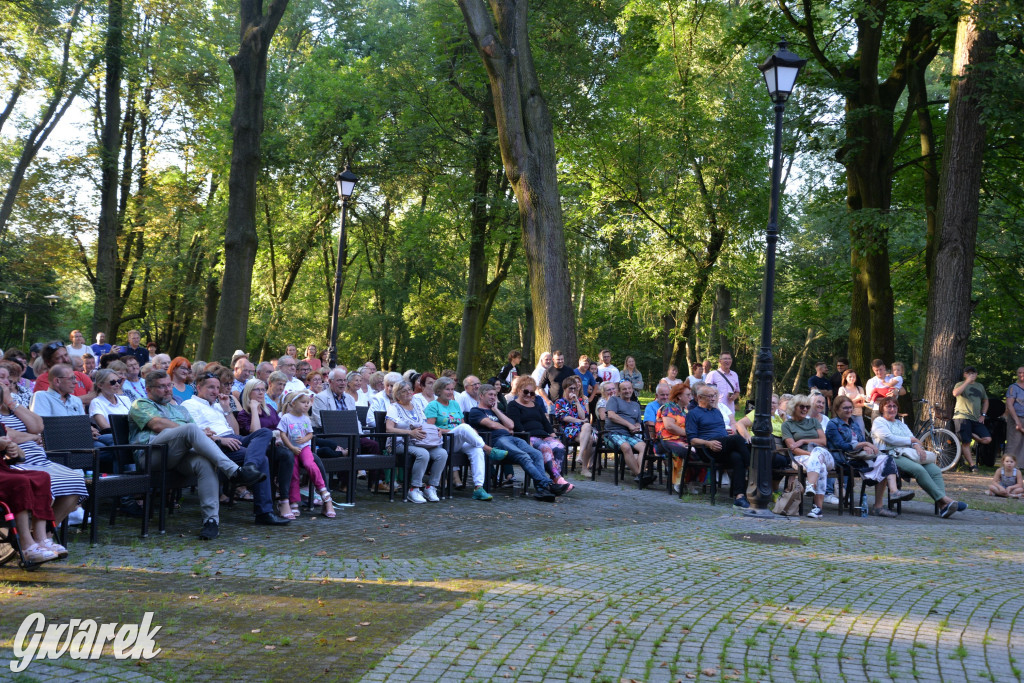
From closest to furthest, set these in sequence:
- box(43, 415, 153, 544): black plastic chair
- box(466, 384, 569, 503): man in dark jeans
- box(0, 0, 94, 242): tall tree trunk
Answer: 1. box(43, 415, 153, 544): black plastic chair
2. box(466, 384, 569, 503): man in dark jeans
3. box(0, 0, 94, 242): tall tree trunk

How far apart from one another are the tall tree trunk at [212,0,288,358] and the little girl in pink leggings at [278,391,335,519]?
8317 mm

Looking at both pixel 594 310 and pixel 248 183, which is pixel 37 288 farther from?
pixel 248 183

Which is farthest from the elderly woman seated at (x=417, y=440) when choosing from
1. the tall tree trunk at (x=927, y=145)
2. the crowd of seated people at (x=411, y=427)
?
the tall tree trunk at (x=927, y=145)

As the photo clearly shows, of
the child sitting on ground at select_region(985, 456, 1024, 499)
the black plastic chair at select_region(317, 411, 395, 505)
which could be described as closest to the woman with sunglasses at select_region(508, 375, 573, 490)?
the black plastic chair at select_region(317, 411, 395, 505)

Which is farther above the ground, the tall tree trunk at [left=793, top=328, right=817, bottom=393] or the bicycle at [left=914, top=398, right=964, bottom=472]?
the tall tree trunk at [left=793, top=328, right=817, bottom=393]

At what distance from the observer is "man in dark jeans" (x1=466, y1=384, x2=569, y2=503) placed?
11016mm

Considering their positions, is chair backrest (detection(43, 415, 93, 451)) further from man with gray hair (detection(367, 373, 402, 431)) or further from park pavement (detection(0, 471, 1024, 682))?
man with gray hair (detection(367, 373, 402, 431))

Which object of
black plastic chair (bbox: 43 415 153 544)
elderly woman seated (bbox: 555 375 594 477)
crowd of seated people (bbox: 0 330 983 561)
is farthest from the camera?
elderly woman seated (bbox: 555 375 594 477)

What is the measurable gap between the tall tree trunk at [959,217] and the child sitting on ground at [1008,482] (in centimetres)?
357

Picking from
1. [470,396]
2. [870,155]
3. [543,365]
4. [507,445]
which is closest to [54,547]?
[507,445]

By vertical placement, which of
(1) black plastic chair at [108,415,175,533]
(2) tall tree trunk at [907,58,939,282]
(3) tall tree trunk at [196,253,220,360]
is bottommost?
(1) black plastic chair at [108,415,175,533]

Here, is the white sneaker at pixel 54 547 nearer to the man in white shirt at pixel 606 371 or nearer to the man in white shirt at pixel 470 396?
the man in white shirt at pixel 470 396

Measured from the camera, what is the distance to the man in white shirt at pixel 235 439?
332 inches

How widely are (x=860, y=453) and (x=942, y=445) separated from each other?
6427 millimetres
